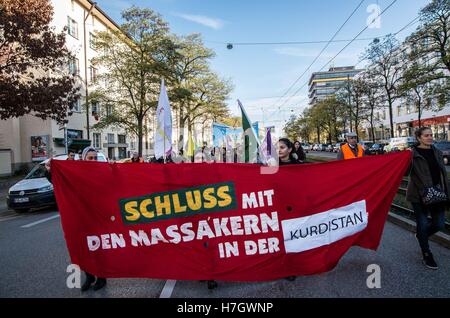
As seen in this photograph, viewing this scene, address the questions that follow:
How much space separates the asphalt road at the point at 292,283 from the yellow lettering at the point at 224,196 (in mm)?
994

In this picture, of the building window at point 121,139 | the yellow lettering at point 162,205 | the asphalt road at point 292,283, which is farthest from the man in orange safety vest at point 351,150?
the building window at point 121,139

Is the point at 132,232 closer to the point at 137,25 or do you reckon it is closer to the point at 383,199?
the point at 383,199

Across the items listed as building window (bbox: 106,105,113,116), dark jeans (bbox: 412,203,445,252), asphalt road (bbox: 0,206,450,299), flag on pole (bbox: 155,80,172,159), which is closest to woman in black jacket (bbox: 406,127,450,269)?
dark jeans (bbox: 412,203,445,252)

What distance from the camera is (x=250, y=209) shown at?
148 inches

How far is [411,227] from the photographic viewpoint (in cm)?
580

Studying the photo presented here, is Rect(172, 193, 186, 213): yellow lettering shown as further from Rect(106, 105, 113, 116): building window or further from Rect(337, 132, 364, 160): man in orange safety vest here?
Rect(106, 105, 113, 116): building window

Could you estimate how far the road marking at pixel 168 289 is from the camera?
345 cm

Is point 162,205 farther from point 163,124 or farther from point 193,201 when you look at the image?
point 163,124

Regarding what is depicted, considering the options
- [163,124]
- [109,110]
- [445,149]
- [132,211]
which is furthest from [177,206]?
[109,110]

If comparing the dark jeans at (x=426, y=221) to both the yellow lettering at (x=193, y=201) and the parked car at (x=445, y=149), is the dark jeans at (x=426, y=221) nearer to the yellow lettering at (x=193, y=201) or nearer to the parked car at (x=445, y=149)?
the yellow lettering at (x=193, y=201)

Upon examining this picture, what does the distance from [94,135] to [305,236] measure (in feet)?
114

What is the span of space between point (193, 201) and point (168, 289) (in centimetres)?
108

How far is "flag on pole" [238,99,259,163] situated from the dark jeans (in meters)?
3.00

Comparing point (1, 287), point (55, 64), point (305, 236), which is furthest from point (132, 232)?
point (55, 64)
